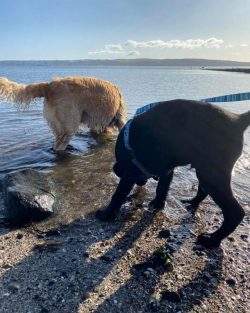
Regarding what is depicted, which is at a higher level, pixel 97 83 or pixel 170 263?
pixel 97 83

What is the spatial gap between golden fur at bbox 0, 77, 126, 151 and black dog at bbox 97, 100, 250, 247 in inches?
148

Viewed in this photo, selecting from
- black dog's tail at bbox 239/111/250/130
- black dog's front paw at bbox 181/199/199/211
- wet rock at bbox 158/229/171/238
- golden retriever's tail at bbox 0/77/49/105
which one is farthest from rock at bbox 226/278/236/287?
golden retriever's tail at bbox 0/77/49/105

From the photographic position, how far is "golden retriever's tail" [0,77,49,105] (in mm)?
7410

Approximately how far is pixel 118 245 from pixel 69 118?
14.5 feet

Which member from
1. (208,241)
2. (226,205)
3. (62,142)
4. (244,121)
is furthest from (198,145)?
(62,142)

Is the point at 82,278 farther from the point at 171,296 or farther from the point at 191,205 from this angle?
the point at 191,205

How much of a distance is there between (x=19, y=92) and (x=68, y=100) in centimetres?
104

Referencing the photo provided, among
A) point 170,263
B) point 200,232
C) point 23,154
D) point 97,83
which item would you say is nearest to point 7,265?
point 170,263

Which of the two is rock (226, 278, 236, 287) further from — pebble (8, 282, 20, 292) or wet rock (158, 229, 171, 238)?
pebble (8, 282, 20, 292)

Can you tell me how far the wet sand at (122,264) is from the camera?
113 inches

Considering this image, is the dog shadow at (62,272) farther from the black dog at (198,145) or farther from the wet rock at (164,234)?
the black dog at (198,145)

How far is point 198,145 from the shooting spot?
353 cm

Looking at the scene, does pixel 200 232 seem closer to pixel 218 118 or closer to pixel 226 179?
pixel 226 179

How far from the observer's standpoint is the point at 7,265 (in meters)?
3.34
